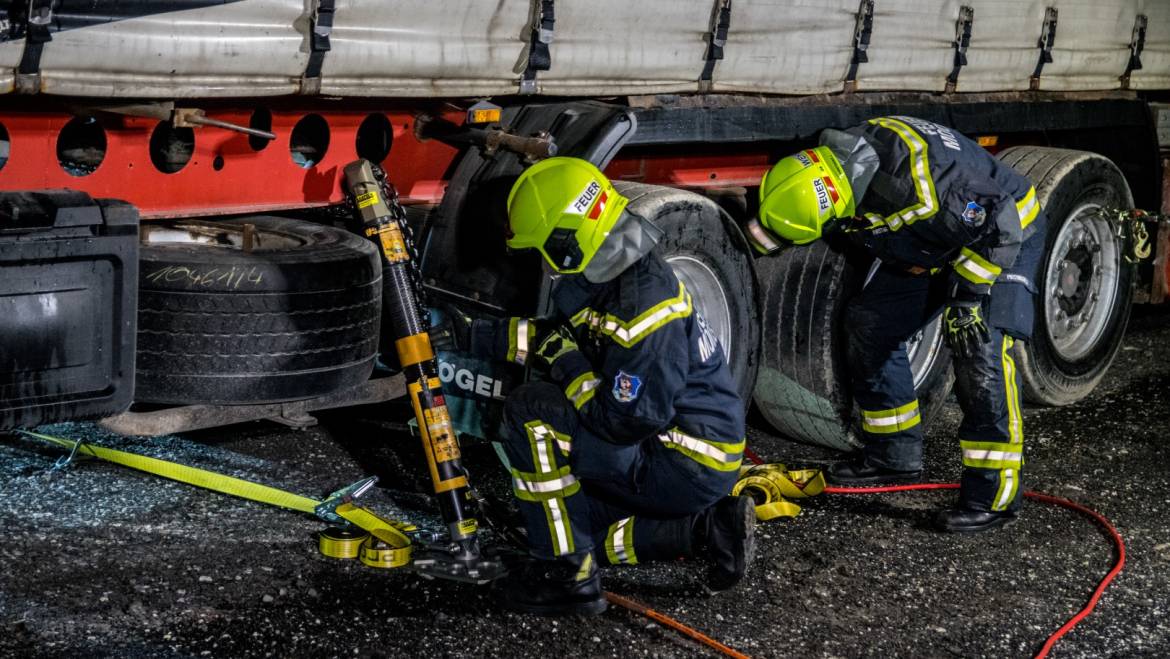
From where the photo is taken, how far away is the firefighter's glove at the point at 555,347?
13.5 ft

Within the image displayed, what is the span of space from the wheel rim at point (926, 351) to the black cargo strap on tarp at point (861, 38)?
3.91 feet

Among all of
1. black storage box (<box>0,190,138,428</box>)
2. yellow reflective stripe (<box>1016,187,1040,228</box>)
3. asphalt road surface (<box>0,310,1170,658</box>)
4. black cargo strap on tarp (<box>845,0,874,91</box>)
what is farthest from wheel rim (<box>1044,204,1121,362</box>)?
black storage box (<box>0,190,138,428</box>)

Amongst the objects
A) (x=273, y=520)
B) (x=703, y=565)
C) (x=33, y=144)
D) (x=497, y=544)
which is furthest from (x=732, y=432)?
(x=33, y=144)

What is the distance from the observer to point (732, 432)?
416cm

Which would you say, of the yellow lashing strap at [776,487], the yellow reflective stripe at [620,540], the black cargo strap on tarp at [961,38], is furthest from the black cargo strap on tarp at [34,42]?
the black cargo strap on tarp at [961,38]

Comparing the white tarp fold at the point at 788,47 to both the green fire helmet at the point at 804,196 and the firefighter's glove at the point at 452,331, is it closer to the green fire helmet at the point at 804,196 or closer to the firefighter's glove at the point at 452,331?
the green fire helmet at the point at 804,196

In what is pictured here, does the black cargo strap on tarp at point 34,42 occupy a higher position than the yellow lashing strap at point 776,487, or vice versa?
the black cargo strap on tarp at point 34,42

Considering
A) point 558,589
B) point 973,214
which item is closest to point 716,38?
point 973,214

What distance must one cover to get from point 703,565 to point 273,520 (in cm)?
145

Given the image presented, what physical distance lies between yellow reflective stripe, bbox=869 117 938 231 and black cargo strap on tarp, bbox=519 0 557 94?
1.34m

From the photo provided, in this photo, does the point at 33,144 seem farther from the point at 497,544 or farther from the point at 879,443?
the point at 879,443

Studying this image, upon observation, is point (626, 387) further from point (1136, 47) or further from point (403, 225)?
point (1136, 47)

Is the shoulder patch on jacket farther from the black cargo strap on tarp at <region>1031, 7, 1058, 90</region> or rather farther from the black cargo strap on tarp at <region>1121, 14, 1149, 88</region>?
the black cargo strap on tarp at <region>1121, 14, 1149, 88</region>

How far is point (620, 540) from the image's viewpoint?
14.2 feet
